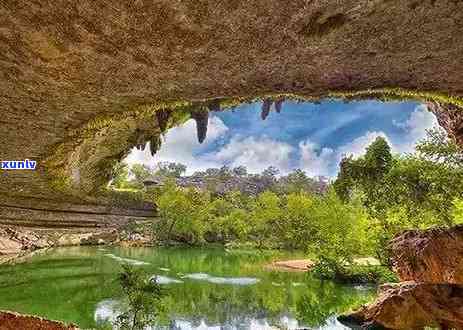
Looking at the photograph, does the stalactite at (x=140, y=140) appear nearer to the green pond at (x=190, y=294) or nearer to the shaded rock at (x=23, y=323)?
the shaded rock at (x=23, y=323)

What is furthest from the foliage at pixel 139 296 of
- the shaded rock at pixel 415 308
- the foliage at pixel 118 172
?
the shaded rock at pixel 415 308

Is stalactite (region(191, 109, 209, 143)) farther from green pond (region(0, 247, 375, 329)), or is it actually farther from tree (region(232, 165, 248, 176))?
tree (region(232, 165, 248, 176))

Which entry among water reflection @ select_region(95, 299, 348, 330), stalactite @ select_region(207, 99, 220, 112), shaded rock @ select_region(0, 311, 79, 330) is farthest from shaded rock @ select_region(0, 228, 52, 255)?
water reflection @ select_region(95, 299, 348, 330)

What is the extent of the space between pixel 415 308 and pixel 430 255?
288cm

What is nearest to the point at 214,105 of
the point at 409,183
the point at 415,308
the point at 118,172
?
the point at 118,172

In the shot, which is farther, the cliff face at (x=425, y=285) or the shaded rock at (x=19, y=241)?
the cliff face at (x=425, y=285)

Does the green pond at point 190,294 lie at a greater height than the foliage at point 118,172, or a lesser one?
lesser

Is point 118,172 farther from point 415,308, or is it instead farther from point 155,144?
point 415,308

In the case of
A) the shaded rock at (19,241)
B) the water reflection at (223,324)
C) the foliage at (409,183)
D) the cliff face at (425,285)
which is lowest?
the water reflection at (223,324)

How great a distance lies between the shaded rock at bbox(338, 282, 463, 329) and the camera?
12.9 metres

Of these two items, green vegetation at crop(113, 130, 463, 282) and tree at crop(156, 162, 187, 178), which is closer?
green vegetation at crop(113, 130, 463, 282)

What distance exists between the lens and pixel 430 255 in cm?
1216

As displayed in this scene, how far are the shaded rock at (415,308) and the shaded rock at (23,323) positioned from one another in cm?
1175

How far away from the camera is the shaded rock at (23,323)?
6402 mm
